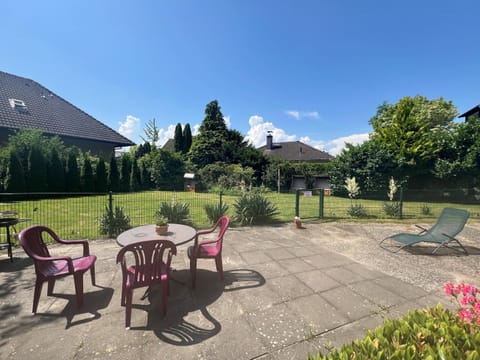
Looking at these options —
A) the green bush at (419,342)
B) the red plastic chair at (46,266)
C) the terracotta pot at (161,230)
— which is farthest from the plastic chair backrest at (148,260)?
the green bush at (419,342)

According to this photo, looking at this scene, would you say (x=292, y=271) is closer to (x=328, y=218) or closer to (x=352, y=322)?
(x=352, y=322)

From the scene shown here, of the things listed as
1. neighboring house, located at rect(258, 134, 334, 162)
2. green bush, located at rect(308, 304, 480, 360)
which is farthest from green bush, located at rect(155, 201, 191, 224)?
neighboring house, located at rect(258, 134, 334, 162)

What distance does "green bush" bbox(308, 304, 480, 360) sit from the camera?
100 cm

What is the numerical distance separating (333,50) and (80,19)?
9.03 m

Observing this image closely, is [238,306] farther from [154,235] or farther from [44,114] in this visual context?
[44,114]

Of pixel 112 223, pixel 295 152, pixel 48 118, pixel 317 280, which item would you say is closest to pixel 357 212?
pixel 317 280

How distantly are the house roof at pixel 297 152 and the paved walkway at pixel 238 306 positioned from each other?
2466 centimetres

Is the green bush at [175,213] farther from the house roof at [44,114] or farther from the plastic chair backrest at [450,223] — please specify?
the house roof at [44,114]

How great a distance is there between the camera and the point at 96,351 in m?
1.82

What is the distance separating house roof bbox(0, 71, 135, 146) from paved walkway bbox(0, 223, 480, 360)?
52.2 feet

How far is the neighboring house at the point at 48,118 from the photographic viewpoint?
47.0 ft

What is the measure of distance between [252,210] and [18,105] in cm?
1964

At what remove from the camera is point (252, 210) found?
6582 millimetres

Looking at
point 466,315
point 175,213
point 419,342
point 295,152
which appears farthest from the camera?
point 295,152
